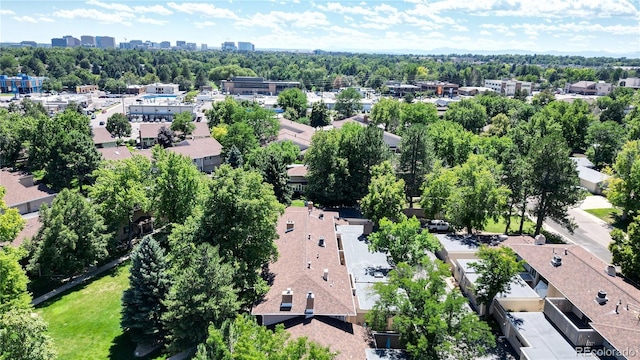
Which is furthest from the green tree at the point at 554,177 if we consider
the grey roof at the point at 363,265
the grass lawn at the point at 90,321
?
the grass lawn at the point at 90,321

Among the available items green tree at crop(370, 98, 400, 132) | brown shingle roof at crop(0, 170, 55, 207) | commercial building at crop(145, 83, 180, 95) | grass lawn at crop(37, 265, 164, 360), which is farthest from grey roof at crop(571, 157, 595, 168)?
commercial building at crop(145, 83, 180, 95)

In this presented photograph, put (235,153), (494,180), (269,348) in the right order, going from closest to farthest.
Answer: (269,348) → (494,180) → (235,153)

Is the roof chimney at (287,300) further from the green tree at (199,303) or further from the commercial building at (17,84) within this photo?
the commercial building at (17,84)

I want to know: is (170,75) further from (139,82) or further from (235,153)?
(235,153)

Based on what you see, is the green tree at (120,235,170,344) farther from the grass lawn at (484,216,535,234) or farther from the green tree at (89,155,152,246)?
the grass lawn at (484,216,535,234)

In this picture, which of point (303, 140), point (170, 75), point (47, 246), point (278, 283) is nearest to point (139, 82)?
point (170, 75)

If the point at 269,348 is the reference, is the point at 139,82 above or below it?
above

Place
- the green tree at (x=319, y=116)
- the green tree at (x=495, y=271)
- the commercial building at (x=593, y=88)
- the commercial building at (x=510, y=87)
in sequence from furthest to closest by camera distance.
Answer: the commercial building at (x=510, y=87) → the commercial building at (x=593, y=88) → the green tree at (x=319, y=116) → the green tree at (x=495, y=271)
